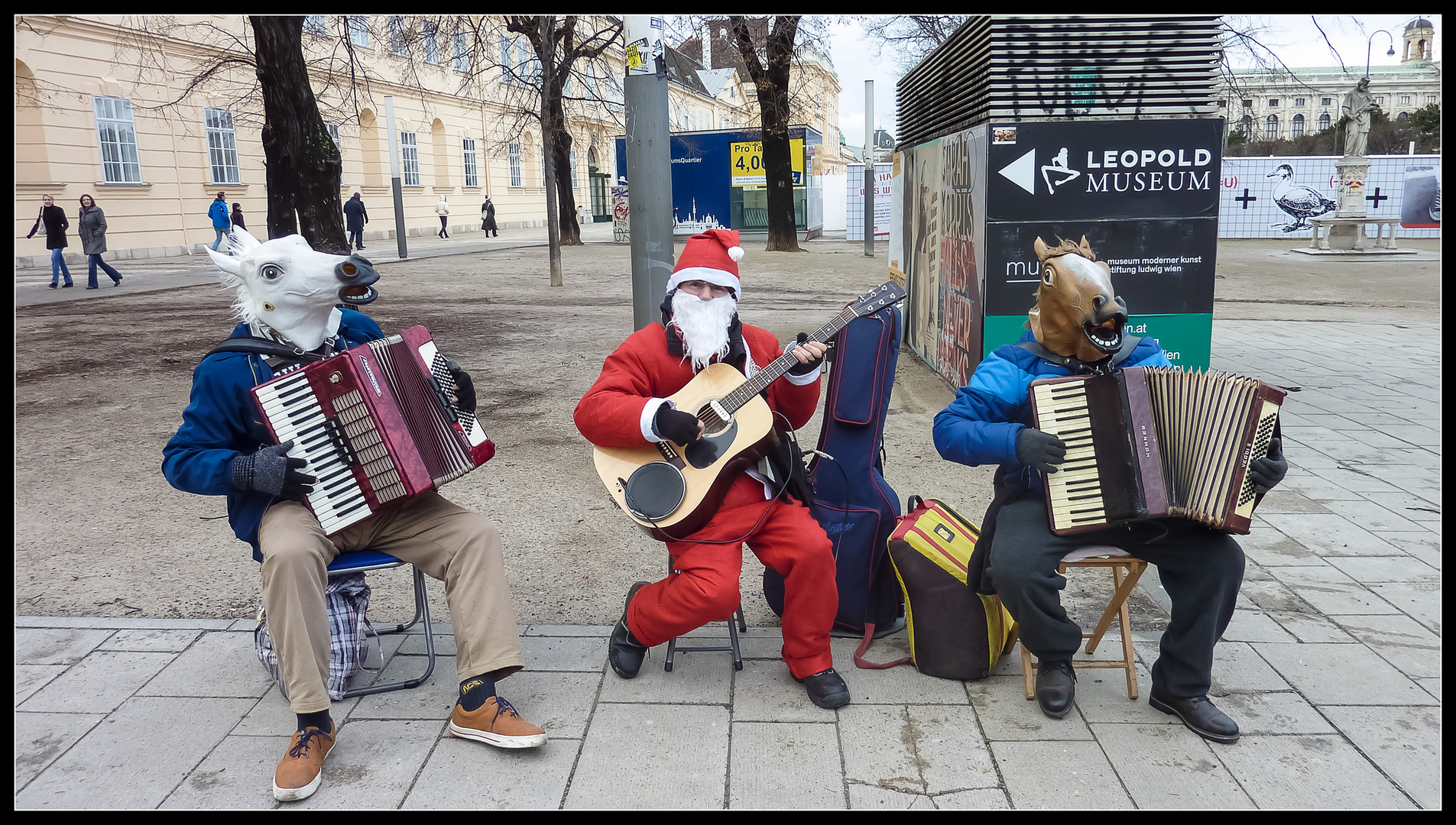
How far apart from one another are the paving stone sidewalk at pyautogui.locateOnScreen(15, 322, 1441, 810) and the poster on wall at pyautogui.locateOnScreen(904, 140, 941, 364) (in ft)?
14.3

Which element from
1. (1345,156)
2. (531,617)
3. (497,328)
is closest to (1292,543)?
(531,617)

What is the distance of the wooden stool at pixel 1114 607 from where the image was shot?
2941 mm

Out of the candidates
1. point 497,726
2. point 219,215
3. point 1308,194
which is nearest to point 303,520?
point 497,726

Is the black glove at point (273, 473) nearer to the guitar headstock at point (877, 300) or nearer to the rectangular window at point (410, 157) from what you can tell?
the guitar headstock at point (877, 300)

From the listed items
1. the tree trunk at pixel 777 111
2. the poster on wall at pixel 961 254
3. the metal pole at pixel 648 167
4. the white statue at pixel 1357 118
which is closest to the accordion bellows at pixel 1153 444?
the metal pole at pixel 648 167

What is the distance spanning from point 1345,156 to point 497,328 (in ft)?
65.5

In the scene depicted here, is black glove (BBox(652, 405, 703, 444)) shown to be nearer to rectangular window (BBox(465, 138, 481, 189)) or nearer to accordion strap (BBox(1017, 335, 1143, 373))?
accordion strap (BBox(1017, 335, 1143, 373))

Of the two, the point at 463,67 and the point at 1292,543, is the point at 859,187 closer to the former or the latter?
the point at 463,67

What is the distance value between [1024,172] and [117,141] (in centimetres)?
2226

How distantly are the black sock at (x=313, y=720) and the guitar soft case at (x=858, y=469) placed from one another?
5.00 ft

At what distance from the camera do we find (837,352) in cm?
336

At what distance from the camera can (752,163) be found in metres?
28.8

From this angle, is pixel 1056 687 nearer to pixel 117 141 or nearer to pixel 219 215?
pixel 219 215

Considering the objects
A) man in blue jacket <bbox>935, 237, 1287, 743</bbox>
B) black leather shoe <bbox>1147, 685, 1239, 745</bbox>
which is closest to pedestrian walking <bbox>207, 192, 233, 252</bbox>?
man in blue jacket <bbox>935, 237, 1287, 743</bbox>
